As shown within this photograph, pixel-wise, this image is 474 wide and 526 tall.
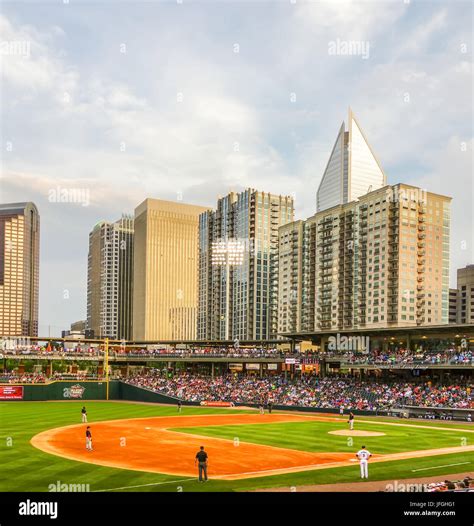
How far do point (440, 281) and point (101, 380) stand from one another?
9343 cm

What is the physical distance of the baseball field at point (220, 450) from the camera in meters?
27.3

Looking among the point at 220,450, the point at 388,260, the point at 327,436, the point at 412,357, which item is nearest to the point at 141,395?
the point at 412,357

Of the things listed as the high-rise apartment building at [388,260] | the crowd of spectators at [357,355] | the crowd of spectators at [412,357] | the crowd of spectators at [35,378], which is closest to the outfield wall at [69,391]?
the crowd of spectators at [35,378]

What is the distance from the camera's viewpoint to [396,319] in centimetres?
13750

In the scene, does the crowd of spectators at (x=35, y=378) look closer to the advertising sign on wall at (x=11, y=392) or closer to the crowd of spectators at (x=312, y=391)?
the advertising sign on wall at (x=11, y=392)

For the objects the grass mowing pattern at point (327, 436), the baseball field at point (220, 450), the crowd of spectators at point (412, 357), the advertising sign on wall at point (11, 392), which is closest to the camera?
the baseball field at point (220, 450)

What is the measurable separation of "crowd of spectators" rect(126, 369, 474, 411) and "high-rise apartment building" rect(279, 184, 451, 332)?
5854cm

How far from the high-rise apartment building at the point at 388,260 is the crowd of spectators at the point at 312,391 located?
58.5 metres

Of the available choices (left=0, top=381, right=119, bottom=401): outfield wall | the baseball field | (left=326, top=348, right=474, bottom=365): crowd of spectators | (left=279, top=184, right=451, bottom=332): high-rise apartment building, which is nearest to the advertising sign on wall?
(left=0, top=381, right=119, bottom=401): outfield wall

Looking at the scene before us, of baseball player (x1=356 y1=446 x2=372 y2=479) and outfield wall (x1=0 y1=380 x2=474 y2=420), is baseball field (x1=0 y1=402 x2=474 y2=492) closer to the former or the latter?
A: baseball player (x1=356 y1=446 x2=372 y2=479)
